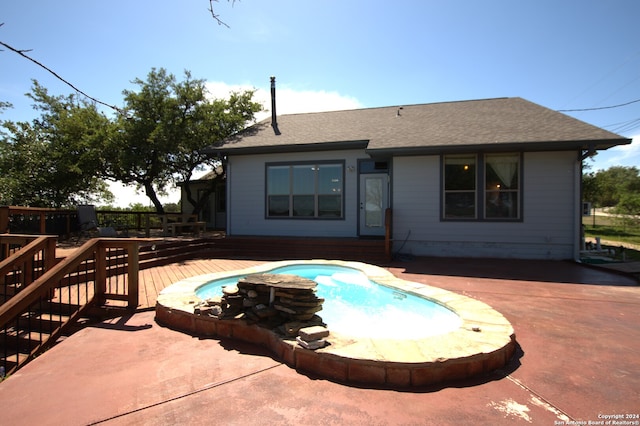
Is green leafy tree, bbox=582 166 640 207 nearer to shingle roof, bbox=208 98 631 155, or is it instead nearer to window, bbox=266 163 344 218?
shingle roof, bbox=208 98 631 155

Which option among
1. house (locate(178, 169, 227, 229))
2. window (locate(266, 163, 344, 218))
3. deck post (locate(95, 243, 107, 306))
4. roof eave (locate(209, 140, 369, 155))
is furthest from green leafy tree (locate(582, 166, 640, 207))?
deck post (locate(95, 243, 107, 306))

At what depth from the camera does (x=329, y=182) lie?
988cm

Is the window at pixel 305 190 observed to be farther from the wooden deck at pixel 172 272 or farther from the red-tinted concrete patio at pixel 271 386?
the red-tinted concrete patio at pixel 271 386

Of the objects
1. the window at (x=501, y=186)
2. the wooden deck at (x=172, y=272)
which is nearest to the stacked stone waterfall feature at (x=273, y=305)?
the wooden deck at (x=172, y=272)

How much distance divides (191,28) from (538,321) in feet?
16.6

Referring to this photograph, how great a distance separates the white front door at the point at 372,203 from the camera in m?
9.49

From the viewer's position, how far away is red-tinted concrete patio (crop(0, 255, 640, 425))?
1.94 meters

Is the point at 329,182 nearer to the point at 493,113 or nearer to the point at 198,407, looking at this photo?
the point at 493,113

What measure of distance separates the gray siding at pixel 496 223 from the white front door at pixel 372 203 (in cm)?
62

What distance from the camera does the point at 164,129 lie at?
11812 mm

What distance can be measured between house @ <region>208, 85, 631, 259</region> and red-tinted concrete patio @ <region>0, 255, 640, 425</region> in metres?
4.91

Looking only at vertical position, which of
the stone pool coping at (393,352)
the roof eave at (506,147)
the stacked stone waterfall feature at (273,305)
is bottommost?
the stone pool coping at (393,352)

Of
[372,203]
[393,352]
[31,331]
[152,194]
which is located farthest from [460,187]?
[152,194]

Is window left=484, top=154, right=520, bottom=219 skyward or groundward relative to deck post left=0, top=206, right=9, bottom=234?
skyward
